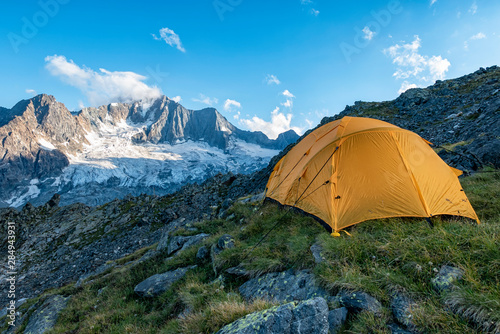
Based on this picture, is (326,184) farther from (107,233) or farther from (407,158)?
(107,233)

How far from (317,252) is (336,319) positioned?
2.09 meters

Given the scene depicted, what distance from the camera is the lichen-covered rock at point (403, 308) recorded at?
10.5ft

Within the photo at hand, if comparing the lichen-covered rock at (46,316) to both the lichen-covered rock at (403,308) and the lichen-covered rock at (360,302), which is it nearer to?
the lichen-covered rock at (360,302)

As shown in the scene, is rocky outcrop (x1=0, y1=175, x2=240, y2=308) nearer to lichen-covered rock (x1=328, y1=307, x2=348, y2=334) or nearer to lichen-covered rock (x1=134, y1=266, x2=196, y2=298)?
lichen-covered rock (x1=134, y1=266, x2=196, y2=298)

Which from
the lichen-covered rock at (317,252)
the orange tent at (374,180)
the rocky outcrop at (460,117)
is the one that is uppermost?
the rocky outcrop at (460,117)

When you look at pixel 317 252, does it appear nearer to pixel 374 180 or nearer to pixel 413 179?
pixel 374 180

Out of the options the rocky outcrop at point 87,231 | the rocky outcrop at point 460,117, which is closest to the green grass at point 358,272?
the rocky outcrop at point 460,117

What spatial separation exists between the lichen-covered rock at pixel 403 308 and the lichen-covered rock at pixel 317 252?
66.3 inches

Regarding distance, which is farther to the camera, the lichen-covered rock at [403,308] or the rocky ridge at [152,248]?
the rocky ridge at [152,248]

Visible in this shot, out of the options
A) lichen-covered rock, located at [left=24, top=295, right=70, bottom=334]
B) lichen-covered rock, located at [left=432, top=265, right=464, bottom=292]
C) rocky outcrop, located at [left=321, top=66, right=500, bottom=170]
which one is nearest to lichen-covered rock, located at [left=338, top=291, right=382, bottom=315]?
lichen-covered rock, located at [left=432, top=265, right=464, bottom=292]

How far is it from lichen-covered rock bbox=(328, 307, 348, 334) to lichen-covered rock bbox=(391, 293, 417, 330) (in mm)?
746

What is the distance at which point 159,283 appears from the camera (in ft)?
26.2

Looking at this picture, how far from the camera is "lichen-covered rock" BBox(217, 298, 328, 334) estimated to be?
3.13 meters

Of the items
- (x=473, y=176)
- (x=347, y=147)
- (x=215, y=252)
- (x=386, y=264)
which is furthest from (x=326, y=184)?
(x=473, y=176)
